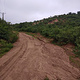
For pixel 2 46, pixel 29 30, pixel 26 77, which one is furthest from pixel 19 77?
pixel 29 30

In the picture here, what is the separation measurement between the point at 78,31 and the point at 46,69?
23.3 ft

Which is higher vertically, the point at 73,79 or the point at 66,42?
the point at 66,42

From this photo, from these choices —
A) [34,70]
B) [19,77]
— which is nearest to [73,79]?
[34,70]

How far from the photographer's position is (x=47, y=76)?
11.5 ft

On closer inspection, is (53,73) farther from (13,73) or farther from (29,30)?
(29,30)

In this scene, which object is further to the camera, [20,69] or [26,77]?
[20,69]

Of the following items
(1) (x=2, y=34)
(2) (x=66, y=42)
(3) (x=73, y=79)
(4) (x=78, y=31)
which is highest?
(4) (x=78, y=31)

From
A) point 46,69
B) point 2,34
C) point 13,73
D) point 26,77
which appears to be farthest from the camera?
point 2,34

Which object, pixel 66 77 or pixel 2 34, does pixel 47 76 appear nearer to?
pixel 66 77

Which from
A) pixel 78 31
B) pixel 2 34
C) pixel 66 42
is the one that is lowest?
pixel 66 42

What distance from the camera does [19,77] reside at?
344 cm

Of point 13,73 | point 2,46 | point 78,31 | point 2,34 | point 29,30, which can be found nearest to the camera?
point 13,73

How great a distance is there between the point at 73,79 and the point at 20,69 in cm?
233

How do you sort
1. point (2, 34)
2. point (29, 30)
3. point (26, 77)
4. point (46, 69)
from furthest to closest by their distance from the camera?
point (29, 30)
point (2, 34)
point (46, 69)
point (26, 77)
